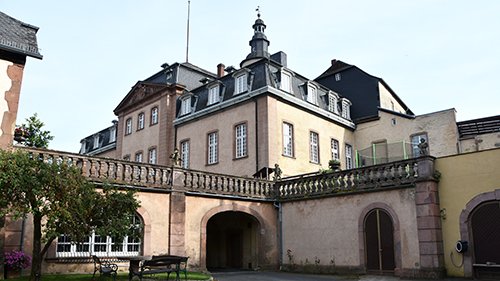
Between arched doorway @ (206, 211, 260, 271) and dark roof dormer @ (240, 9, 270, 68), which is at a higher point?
dark roof dormer @ (240, 9, 270, 68)

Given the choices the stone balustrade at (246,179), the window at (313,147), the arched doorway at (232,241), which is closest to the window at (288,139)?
the window at (313,147)

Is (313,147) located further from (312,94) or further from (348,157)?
(348,157)

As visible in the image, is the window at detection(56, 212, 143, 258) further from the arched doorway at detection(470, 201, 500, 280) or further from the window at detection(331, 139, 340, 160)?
the window at detection(331, 139, 340, 160)

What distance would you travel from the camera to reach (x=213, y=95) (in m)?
26.1

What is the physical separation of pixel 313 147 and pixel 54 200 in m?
17.0

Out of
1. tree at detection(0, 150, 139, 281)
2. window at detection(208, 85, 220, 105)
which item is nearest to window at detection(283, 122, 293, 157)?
window at detection(208, 85, 220, 105)

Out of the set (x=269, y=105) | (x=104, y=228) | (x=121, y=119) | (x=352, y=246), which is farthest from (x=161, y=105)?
(x=104, y=228)

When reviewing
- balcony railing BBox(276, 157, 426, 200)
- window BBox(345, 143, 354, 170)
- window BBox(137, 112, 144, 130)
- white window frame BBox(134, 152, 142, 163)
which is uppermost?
window BBox(137, 112, 144, 130)

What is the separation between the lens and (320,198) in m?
17.6

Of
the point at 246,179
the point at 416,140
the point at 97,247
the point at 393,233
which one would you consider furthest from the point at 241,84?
the point at 97,247

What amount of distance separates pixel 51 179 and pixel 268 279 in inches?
309

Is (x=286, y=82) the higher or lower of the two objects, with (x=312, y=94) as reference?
higher

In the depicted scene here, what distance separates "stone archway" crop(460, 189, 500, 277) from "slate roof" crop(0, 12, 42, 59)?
1455 cm

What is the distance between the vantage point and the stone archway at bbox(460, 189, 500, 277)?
43.9ft
